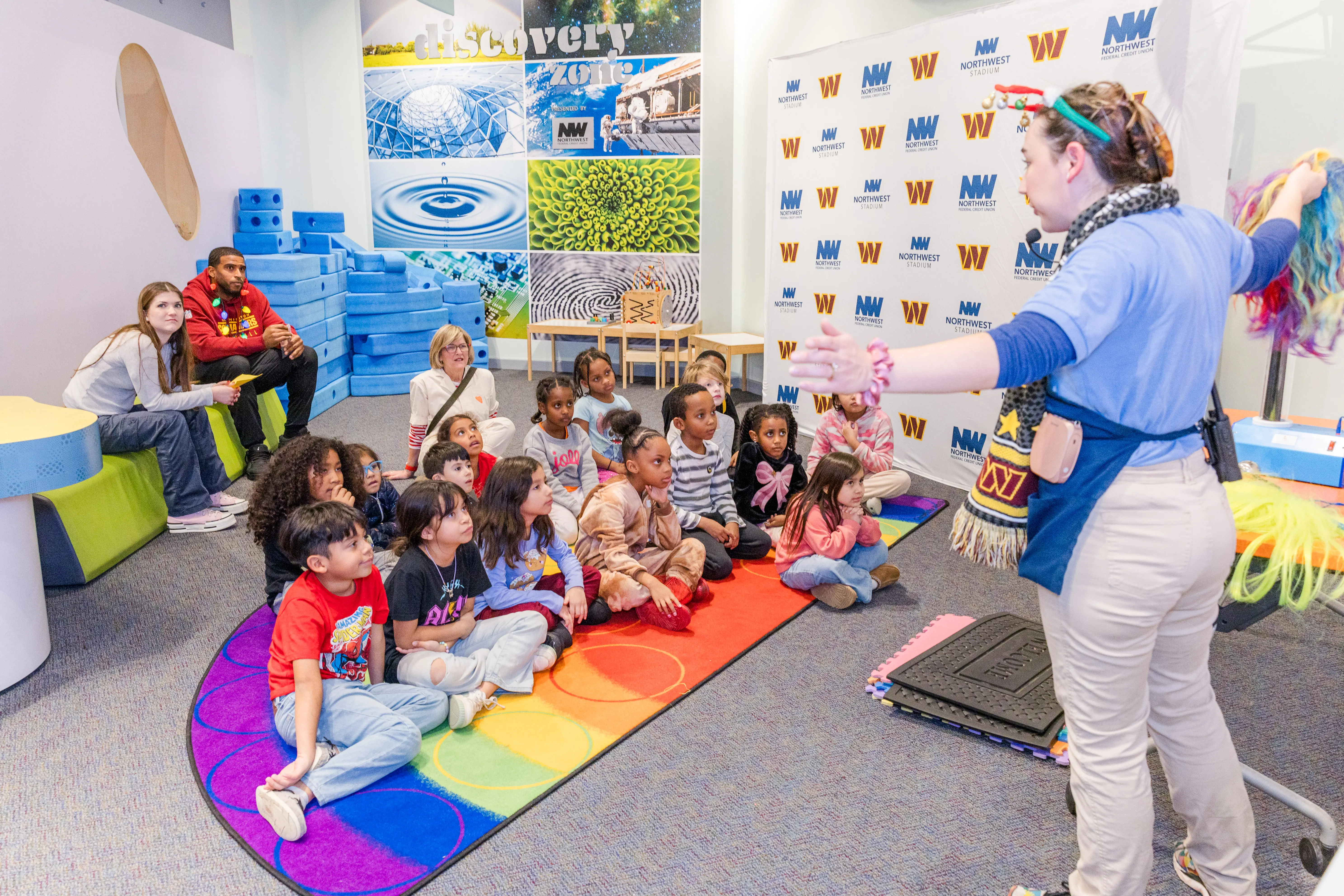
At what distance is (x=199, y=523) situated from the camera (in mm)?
4234

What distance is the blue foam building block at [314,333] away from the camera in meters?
6.27

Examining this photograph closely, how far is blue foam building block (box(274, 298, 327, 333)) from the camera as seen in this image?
614 centimetres

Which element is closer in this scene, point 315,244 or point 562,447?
point 562,447

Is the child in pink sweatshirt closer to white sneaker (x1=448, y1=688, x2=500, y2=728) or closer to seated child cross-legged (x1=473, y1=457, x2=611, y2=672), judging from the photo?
seated child cross-legged (x1=473, y1=457, x2=611, y2=672)

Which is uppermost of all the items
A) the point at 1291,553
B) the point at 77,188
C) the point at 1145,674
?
the point at 77,188

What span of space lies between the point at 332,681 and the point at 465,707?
0.36 m

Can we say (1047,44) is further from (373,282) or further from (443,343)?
(373,282)

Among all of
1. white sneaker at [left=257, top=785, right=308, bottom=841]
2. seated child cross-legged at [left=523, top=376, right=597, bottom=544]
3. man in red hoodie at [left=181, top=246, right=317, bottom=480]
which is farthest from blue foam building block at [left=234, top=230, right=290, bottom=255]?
white sneaker at [left=257, top=785, right=308, bottom=841]

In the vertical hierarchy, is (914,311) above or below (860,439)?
above

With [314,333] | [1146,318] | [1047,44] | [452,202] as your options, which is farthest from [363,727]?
[452,202]

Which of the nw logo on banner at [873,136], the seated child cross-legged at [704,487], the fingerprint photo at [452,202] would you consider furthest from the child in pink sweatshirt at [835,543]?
the fingerprint photo at [452,202]

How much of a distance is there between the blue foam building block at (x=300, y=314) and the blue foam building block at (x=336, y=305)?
184mm

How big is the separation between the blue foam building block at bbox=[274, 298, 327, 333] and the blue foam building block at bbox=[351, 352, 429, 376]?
72cm

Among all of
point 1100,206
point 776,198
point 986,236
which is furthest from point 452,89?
point 1100,206
